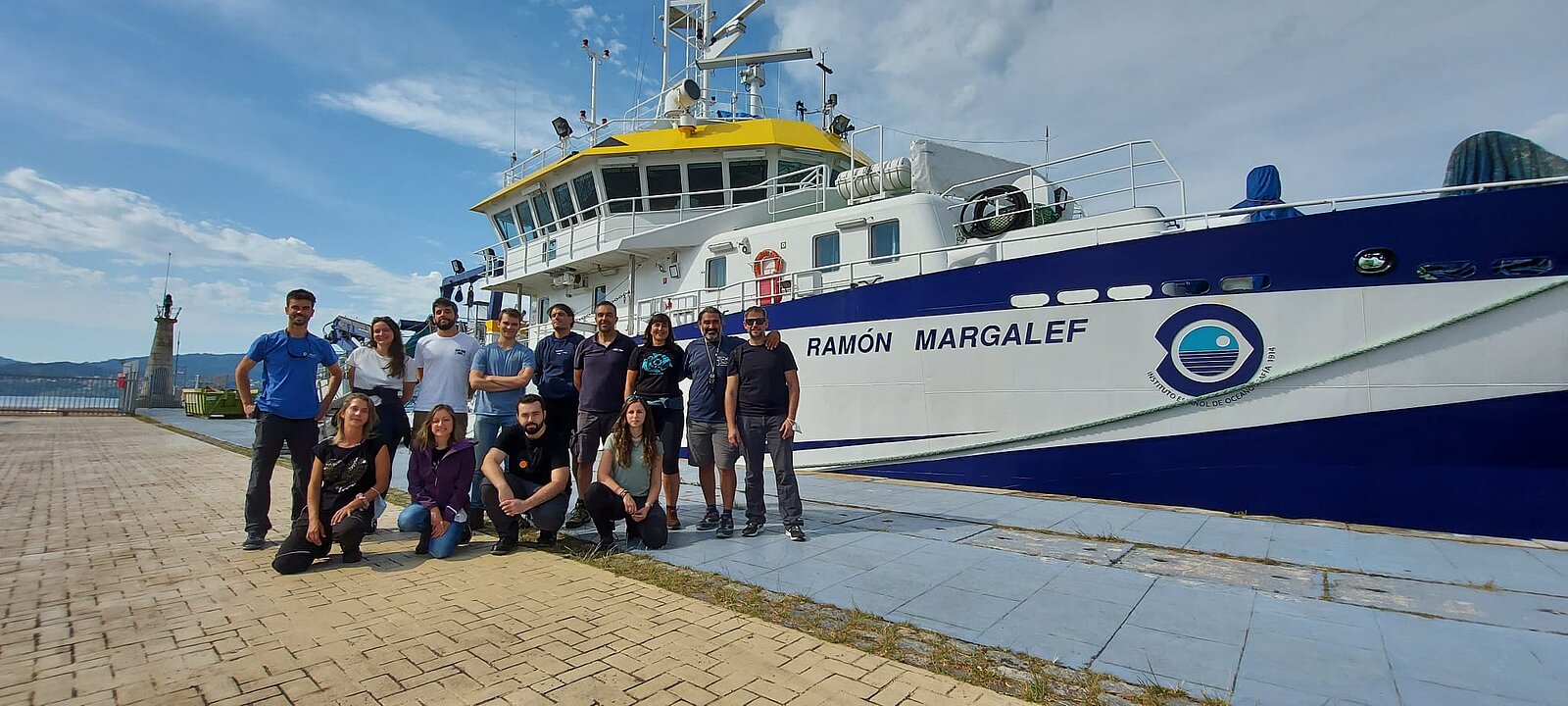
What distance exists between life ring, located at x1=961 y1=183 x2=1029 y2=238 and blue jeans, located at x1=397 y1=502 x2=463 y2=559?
18.7 feet

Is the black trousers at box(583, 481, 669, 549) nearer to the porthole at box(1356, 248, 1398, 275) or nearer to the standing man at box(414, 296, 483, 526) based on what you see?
the standing man at box(414, 296, 483, 526)

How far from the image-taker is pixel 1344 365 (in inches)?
193

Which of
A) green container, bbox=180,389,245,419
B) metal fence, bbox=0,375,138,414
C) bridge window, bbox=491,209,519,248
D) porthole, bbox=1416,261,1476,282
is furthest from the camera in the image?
metal fence, bbox=0,375,138,414

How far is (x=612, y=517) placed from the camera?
13.0 feet

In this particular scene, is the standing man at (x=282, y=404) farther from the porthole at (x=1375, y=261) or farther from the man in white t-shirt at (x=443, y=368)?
the porthole at (x=1375, y=261)

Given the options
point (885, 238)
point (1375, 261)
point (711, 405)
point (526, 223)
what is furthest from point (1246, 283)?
point (526, 223)

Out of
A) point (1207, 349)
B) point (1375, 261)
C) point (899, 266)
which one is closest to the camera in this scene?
point (1375, 261)

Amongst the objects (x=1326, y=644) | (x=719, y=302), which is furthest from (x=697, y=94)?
(x=1326, y=644)

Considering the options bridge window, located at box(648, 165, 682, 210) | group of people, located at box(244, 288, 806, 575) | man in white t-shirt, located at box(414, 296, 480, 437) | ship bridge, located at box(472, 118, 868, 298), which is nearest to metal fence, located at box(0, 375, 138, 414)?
ship bridge, located at box(472, 118, 868, 298)

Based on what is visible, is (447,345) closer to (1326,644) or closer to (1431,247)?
(1326,644)

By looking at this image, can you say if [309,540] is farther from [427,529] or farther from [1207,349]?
[1207,349]

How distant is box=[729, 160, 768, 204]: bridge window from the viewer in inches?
413

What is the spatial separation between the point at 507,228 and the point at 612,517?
36.7 feet

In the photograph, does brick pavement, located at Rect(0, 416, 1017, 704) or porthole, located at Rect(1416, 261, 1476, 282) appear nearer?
brick pavement, located at Rect(0, 416, 1017, 704)
